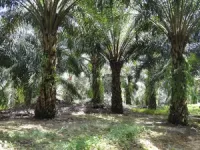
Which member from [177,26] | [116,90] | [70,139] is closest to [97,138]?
[70,139]

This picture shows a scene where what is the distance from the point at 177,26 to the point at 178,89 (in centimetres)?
224

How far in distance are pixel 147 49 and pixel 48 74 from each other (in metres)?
6.17

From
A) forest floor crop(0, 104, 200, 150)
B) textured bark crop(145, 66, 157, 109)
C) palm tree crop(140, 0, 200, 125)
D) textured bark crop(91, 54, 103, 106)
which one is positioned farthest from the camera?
textured bark crop(91, 54, 103, 106)

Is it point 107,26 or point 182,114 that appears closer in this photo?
point 182,114

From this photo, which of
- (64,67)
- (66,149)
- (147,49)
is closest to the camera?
(66,149)

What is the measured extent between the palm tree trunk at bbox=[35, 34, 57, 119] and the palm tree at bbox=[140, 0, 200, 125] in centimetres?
354

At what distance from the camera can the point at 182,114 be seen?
1200 cm

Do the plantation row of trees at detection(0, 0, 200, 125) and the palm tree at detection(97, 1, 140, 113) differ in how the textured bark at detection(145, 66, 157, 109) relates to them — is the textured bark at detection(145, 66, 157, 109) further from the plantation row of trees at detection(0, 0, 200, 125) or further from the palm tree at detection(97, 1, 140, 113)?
the palm tree at detection(97, 1, 140, 113)

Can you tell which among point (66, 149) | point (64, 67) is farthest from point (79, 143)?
point (64, 67)

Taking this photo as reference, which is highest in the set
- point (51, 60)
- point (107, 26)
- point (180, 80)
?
point (107, 26)

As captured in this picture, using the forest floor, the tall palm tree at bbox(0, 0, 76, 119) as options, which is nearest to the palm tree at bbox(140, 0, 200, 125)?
the forest floor

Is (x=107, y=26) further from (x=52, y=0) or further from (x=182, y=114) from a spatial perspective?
(x=182, y=114)

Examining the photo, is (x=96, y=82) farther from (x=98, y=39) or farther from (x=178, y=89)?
(x=178, y=89)

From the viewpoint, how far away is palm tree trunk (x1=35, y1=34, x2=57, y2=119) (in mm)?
12023
